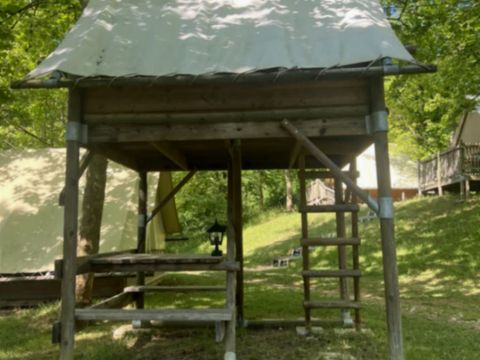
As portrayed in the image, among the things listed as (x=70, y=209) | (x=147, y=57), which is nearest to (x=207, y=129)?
(x=147, y=57)

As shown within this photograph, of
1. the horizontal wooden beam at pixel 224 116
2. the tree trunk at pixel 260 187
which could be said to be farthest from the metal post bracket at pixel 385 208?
the tree trunk at pixel 260 187

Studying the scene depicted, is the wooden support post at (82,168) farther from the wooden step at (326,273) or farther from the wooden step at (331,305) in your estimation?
the wooden step at (331,305)

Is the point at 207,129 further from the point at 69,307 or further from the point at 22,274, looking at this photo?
the point at 22,274

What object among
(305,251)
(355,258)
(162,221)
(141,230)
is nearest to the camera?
(305,251)

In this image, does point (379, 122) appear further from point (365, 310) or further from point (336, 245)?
point (365, 310)

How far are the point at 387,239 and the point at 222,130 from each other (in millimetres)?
2296

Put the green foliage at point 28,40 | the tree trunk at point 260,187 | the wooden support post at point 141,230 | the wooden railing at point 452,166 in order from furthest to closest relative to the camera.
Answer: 1. the tree trunk at point 260,187
2. the wooden railing at point 452,166
3. the green foliage at point 28,40
4. the wooden support post at point 141,230

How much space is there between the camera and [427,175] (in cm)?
2303

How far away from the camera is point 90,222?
8.80 metres

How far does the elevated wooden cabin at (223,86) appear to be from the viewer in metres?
5.12

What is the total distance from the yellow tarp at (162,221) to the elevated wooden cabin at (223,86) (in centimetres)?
628

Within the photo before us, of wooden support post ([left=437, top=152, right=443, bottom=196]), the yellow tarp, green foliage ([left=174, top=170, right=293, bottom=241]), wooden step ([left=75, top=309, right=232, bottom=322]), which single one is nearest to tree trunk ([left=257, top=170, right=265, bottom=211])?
green foliage ([left=174, top=170, right=293, bottom=241])

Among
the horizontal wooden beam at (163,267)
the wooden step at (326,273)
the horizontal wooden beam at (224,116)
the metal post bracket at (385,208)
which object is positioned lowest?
the wooden step at (326,273)

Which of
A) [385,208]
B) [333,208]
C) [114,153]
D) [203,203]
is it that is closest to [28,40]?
[114,153]
